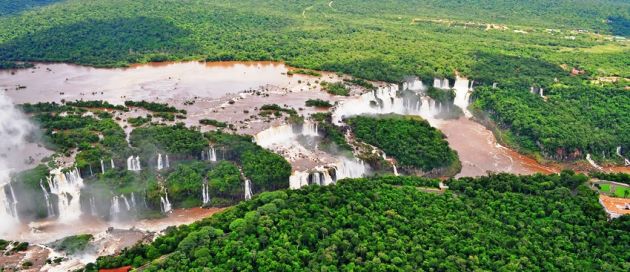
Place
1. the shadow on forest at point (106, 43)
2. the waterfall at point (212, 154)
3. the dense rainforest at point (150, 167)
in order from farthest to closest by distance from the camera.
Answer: the shadow on forest at point (106, 43), the waterfall at point (212, 154), the dense rainforest at point (150, 167)

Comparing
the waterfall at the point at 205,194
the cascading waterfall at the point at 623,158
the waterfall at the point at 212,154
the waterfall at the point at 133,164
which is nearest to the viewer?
the waterfall at the point at 205,194

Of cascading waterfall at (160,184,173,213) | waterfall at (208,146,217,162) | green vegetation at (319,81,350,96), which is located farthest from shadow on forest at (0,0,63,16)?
cascading waterfall at (160,184,173,213)

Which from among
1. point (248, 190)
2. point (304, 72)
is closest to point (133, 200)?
point (248, 190)

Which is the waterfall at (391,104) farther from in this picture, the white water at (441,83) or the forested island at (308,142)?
the white water at (441,83)

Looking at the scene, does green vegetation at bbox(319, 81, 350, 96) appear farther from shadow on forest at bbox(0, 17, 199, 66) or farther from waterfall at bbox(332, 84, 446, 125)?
shadow on forest at bbox(0, 17, 199, 66)

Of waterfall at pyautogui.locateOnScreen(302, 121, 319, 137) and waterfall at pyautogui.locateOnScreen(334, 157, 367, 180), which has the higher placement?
waterfall at pyautogui.locateOnScreen(302, 121, 319, 137)

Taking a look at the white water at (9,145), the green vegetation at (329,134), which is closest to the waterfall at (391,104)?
the green vegetation at (329,134)

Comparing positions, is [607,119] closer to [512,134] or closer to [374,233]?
[512,134]
